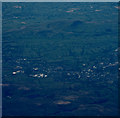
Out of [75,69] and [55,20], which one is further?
[55,20]

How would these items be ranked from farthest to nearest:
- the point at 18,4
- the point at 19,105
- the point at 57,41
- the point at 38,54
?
1. the point at 18,4
2. the point at 57,41
3. the point at 38,54
4. the point at 19,105

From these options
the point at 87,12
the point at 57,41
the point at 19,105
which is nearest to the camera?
the point at 19,105

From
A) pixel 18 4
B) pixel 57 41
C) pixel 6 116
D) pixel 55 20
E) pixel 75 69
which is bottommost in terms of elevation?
pixel 6 116

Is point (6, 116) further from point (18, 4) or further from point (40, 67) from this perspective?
point (18, 4)

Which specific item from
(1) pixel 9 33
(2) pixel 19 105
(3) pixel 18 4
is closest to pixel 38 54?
(1) pixel 9 33

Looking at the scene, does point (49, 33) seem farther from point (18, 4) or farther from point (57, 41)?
point (18, 4)

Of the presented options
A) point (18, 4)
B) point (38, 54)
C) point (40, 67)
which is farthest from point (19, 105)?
point (18, 4)

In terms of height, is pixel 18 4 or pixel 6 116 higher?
pixel 18 4
